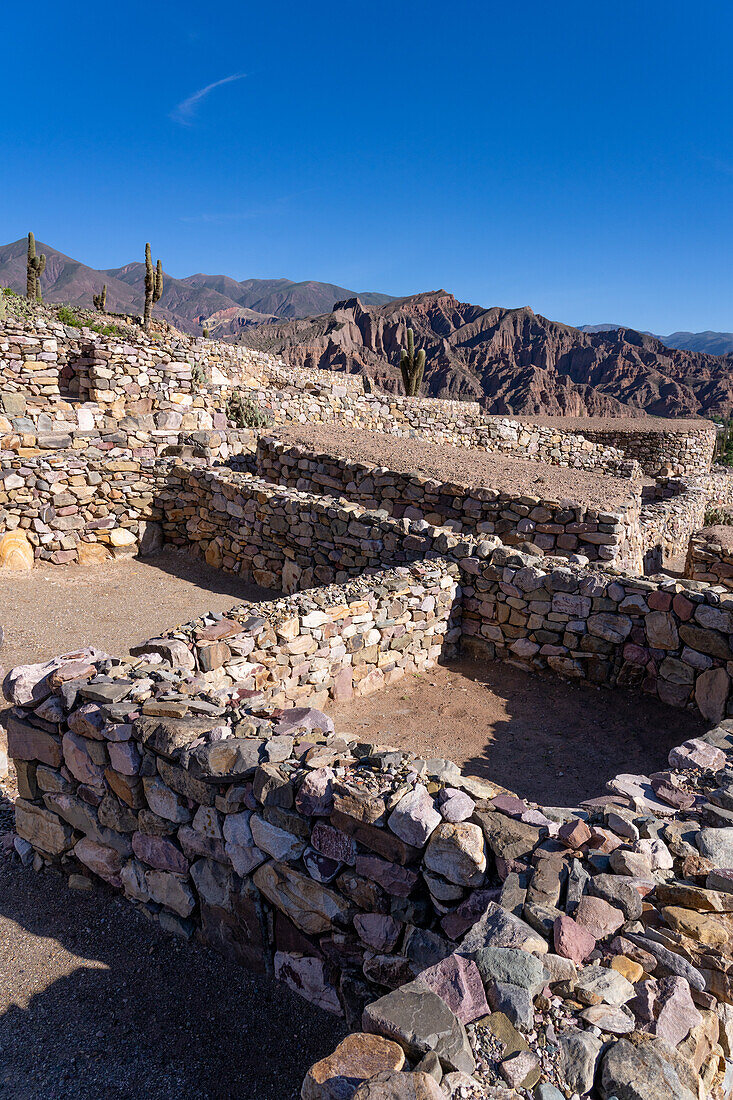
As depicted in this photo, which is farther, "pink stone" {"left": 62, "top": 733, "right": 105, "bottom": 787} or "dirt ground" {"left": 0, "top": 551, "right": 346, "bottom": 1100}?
"pink stone" {"left": 62, "top": 733, "right": 105, "bottom": 787}

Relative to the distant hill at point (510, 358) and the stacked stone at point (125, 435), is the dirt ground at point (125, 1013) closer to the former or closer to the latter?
the stacked stone at point (125, 435)

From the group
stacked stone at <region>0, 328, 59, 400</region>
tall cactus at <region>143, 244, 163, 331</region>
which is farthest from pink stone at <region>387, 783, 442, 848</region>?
tall cactus at <region>143, 244, 163, 331</region>

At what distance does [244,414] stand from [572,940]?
14247 mm

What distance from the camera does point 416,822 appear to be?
2.75 meters

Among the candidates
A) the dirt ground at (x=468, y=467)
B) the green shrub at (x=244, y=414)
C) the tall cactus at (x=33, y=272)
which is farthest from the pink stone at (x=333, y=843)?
the tall cactus at (x=33, y=272)

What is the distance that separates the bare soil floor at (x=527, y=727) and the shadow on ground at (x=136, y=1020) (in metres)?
2.39

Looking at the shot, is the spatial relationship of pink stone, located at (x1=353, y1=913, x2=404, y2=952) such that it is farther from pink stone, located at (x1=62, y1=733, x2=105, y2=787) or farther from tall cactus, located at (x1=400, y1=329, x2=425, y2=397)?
tall cactus, located at (x1=400, y1=329, x2=425, y2=397)

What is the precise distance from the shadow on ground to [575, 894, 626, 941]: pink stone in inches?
57.5

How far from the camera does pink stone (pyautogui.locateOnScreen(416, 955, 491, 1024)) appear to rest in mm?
1972

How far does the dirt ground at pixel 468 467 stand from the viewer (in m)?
10.5

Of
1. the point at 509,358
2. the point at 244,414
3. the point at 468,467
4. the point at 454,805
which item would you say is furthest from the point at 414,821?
the point at 509,358

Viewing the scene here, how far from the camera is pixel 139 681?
4.15 metres

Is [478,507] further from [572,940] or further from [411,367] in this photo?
[411,367]

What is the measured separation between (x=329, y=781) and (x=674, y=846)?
1547 millimetres
